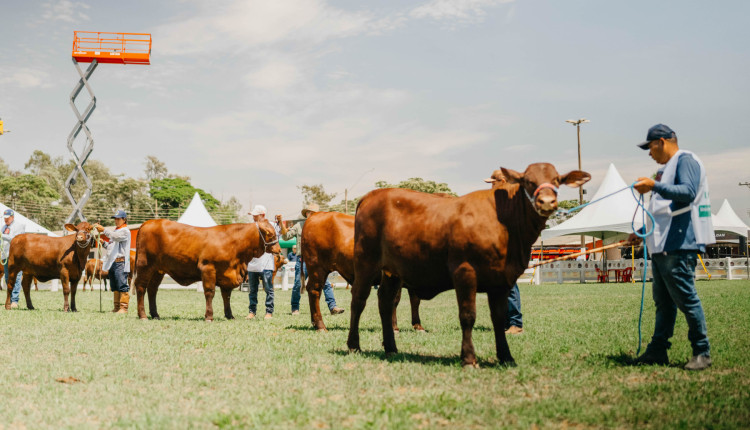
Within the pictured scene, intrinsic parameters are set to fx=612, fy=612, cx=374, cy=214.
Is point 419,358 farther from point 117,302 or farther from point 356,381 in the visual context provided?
point 117,302

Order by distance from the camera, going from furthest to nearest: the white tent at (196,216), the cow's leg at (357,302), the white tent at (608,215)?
the white tent at (196,216) → the white tent at (608,215) → the cow's leg at (357,302)

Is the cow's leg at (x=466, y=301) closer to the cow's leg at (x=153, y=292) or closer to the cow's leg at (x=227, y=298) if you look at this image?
the cow's leg at (x=227, y=298)

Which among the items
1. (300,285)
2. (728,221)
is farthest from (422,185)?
(300,285)

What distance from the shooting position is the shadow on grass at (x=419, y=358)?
6.25 m

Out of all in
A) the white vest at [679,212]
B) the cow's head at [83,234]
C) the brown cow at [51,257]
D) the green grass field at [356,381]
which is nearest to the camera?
the green grass field at [356,381]

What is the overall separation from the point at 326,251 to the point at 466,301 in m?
4.35

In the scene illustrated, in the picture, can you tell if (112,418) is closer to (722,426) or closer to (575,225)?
(722,426)

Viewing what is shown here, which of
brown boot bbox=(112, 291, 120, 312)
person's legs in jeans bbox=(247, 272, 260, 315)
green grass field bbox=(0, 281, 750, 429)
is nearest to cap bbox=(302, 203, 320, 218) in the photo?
person's legs in jeans bbox=(247, 272, 260, 315)

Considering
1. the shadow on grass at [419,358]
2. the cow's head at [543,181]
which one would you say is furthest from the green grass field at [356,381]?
the cow's head at [543,181]

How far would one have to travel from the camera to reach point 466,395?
484 cm

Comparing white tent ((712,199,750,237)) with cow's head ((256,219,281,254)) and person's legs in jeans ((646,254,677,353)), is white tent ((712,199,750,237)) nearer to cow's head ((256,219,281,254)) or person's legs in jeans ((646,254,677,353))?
cow's head ((256,219,281,254))

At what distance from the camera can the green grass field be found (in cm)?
Answer: 425

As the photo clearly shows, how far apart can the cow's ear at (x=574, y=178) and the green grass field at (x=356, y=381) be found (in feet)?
5.94

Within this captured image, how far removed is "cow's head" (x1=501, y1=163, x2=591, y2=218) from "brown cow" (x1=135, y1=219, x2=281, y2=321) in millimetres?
6572
